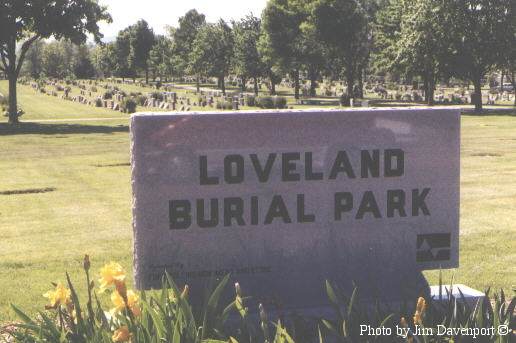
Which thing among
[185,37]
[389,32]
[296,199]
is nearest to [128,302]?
[296,199]

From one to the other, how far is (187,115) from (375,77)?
115417 mm

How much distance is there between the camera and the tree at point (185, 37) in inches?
3647

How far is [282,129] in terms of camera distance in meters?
6.68

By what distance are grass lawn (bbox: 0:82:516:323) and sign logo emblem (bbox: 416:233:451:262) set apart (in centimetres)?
150

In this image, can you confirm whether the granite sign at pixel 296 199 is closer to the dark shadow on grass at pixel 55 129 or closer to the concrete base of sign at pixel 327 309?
the concrete base of sign at pixel 327 309

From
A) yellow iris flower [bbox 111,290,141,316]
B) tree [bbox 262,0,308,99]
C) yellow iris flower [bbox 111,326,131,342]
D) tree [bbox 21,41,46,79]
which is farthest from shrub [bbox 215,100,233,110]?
tree [bbox 21,41,46,79]

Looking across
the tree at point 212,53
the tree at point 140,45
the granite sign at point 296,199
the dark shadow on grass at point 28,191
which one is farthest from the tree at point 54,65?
the granite sign at point 296,199

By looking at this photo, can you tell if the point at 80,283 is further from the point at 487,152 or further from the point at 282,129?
the point at 487,152

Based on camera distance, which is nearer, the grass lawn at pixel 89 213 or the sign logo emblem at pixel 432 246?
the sign logo emblem at pixel 432 246

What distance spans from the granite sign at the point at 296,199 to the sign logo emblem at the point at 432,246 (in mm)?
11

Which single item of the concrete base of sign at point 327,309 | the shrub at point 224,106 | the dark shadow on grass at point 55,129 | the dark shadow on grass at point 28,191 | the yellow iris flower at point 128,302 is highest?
the yellow iris flower at point 128,302

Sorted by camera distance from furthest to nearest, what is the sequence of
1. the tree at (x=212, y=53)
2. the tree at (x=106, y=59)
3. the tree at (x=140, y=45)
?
the tree at (x=106, y=59) → the tree at (x=140, y=45) → the tree at (x=212, y=53)

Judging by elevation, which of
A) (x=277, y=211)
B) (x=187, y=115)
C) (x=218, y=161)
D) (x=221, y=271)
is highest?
(x=187, y=115)

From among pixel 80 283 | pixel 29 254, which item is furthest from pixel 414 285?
pixel 29 254
